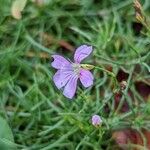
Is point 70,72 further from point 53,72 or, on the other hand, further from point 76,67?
point 53,72

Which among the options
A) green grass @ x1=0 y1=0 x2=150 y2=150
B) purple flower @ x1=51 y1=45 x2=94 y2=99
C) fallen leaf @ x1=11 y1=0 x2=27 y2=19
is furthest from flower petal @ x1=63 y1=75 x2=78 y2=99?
fallen leaf @ x1=11 y1=0 x2=27 y2=19

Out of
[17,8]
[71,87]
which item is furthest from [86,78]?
[17,8]

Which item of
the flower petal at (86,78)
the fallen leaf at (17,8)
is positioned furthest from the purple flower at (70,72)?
the fallen leaf at (17,8)

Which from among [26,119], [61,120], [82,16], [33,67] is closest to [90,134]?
[61,120]

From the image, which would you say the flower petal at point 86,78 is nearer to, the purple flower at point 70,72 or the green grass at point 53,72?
the purple flower at point 70,72

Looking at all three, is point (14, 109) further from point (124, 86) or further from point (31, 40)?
point (124, 86)

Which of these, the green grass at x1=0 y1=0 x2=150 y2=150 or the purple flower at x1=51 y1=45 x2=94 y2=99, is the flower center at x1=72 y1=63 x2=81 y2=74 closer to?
the purple flower at x1=51 y1=45 x2=94 y2=99
